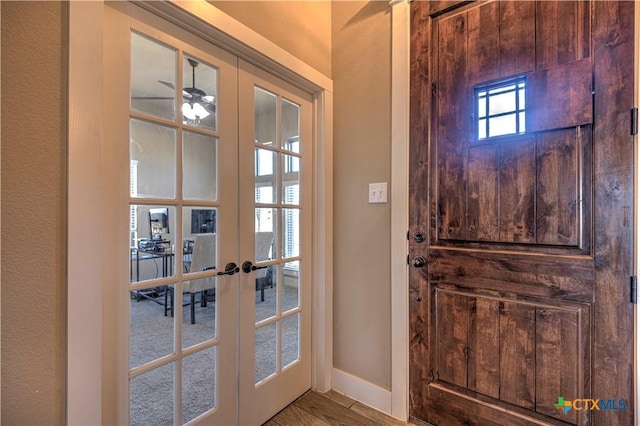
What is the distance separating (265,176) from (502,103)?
1.29 m

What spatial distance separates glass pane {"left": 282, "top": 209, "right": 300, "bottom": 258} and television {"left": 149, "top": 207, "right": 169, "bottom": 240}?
0.70 metres

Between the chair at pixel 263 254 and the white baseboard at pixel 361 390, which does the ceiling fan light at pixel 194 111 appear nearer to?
the chair at pixel 263 254

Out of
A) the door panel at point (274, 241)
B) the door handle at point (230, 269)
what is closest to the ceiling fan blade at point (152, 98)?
the door panel at point (274, 241)

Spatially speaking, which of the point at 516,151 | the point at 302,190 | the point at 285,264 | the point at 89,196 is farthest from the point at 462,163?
the point at 89,196

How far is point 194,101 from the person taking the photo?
1386 mm

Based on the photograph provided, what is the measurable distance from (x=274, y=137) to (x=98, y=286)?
114 centimetres

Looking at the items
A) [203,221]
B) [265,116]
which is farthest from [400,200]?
[203,221]

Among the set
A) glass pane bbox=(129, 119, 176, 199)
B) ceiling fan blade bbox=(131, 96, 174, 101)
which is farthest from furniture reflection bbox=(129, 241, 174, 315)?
ceiling fan blade bbox=(131, 96, 174, 101)

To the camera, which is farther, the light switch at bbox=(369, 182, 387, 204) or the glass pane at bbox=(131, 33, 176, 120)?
the light switch at bbox=(369, 182, 387, 204)

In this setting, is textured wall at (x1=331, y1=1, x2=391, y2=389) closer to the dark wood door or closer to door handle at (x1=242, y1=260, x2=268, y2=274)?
the dark wood door

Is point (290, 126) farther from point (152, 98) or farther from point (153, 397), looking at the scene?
point (153, 397)

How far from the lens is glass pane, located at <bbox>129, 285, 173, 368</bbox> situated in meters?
1.16

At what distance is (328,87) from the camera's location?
1980 millimetres

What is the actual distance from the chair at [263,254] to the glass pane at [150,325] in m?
0.50
